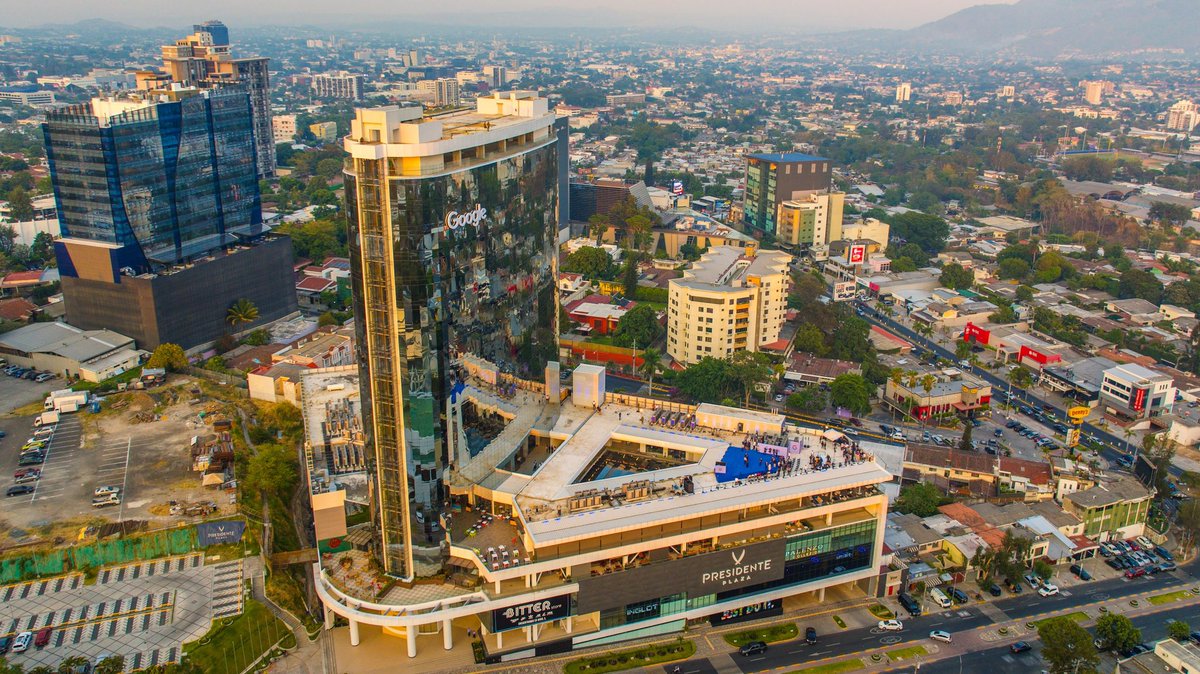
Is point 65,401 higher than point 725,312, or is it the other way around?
point 725,312

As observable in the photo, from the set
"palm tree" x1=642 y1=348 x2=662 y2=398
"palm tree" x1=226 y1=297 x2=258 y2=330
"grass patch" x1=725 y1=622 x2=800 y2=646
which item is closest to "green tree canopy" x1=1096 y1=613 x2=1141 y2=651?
"grass patch" x1=725 y1=622 x2=800 y2=646

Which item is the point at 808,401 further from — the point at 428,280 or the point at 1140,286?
the point at 1140,286

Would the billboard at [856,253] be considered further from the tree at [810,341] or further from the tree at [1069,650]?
the tree at [1069,650]

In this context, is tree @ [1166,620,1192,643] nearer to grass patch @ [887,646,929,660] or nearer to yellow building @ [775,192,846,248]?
grass patch @ [887,646,929,660]

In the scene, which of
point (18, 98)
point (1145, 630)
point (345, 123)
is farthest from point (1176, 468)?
point (18, 98)

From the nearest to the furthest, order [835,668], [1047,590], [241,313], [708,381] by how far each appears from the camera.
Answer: [835,668], [1047,590], [708,381], [241,313]

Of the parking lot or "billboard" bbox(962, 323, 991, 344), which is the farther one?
"billboard" bbox(962, 323, 991, 344)

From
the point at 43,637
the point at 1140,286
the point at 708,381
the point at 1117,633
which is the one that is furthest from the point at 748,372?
the point at 1140,286
